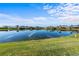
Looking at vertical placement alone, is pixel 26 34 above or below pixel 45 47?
above

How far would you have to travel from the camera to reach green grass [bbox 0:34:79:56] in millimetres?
2244

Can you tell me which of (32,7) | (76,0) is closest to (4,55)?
(32,7)

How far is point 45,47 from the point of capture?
89.4 inches

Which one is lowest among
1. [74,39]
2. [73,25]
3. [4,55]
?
[4,55]

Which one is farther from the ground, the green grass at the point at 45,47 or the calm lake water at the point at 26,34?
the calm lake water at the point at 26,34

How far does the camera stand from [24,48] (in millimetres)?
2291

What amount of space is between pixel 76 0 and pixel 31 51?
0.79 m

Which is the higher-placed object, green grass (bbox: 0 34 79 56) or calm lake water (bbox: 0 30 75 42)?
calm lake water (bbox: 0 30 75 42)

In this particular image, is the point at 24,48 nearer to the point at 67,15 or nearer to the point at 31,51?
the point at 31,51

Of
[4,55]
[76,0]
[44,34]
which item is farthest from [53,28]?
[4,55]

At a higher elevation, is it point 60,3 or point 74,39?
point 60,3

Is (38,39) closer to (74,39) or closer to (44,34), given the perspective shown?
(44,34)

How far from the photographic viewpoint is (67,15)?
2248 millimetres

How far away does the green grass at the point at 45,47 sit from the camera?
224 centimetres
